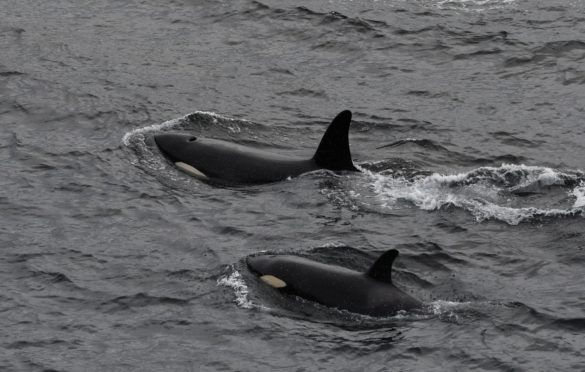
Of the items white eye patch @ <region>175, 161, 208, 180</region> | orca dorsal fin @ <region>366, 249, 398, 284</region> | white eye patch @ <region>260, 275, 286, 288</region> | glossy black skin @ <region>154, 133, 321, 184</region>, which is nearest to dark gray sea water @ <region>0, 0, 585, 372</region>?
white eye patch @ <region>260, 275, 286, 288</region>

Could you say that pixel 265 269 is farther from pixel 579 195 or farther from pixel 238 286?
pixel 579 195

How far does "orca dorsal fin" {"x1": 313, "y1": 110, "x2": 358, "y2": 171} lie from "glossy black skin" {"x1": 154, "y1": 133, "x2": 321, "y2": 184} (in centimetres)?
21

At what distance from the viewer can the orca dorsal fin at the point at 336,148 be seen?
66.8 feet

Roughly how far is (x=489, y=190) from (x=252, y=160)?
418 centimetres

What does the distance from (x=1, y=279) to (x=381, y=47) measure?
1392 cm

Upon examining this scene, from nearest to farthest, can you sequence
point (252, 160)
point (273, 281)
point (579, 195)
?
1. point (273, 281)
2. point (579, 195)
3. point (252, 160)

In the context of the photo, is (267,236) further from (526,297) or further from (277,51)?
(277,51)

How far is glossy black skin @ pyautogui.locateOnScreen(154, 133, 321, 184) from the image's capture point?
20891 millimetres

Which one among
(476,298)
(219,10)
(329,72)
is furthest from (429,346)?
Answer: (219,10)

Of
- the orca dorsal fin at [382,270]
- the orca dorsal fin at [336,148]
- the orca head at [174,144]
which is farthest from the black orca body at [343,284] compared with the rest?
the orca head at [174,144]

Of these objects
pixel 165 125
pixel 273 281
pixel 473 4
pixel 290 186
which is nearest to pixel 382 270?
pixel 273 281

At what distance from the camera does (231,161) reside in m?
21.4

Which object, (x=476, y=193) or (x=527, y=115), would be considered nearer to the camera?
(x=476, y=193)

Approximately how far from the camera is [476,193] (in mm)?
20156
